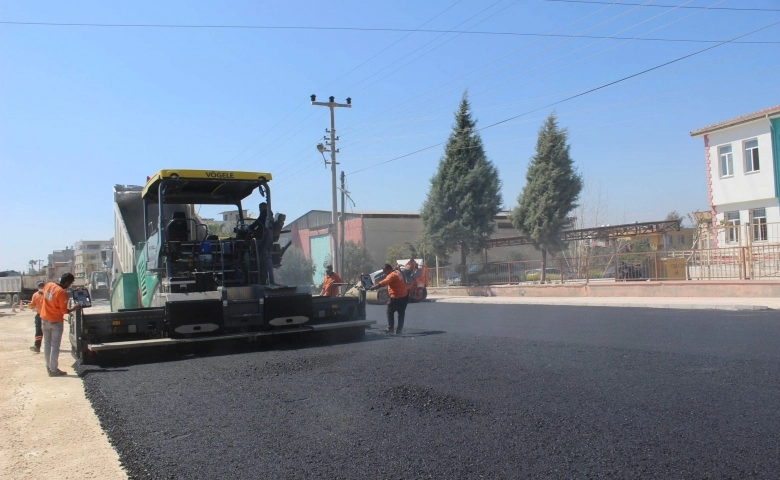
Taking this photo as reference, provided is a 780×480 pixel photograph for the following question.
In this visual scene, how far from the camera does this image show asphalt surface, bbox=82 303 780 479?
4625 millimetres

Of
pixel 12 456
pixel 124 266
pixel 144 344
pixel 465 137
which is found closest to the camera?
pixel 12 456

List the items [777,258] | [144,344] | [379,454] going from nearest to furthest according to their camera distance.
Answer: [379,454] → [144,344] → [777,258]

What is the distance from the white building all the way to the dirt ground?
2274cm

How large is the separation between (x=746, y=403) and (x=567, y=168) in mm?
30515

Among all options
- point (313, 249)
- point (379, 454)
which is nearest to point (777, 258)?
point (379, 454)

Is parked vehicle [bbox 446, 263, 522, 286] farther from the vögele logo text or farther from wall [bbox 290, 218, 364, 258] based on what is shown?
the vögele logo text

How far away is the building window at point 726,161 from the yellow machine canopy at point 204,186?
24.7 m

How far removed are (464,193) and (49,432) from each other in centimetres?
3293

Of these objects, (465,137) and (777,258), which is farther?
(465,137)

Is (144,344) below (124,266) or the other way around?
below

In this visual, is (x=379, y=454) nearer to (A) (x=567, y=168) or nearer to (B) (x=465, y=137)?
(A) (x=567, y=168)

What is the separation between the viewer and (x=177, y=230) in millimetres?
10031

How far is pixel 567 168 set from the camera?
3538 cm

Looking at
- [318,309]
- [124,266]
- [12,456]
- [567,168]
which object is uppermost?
[567,168]
